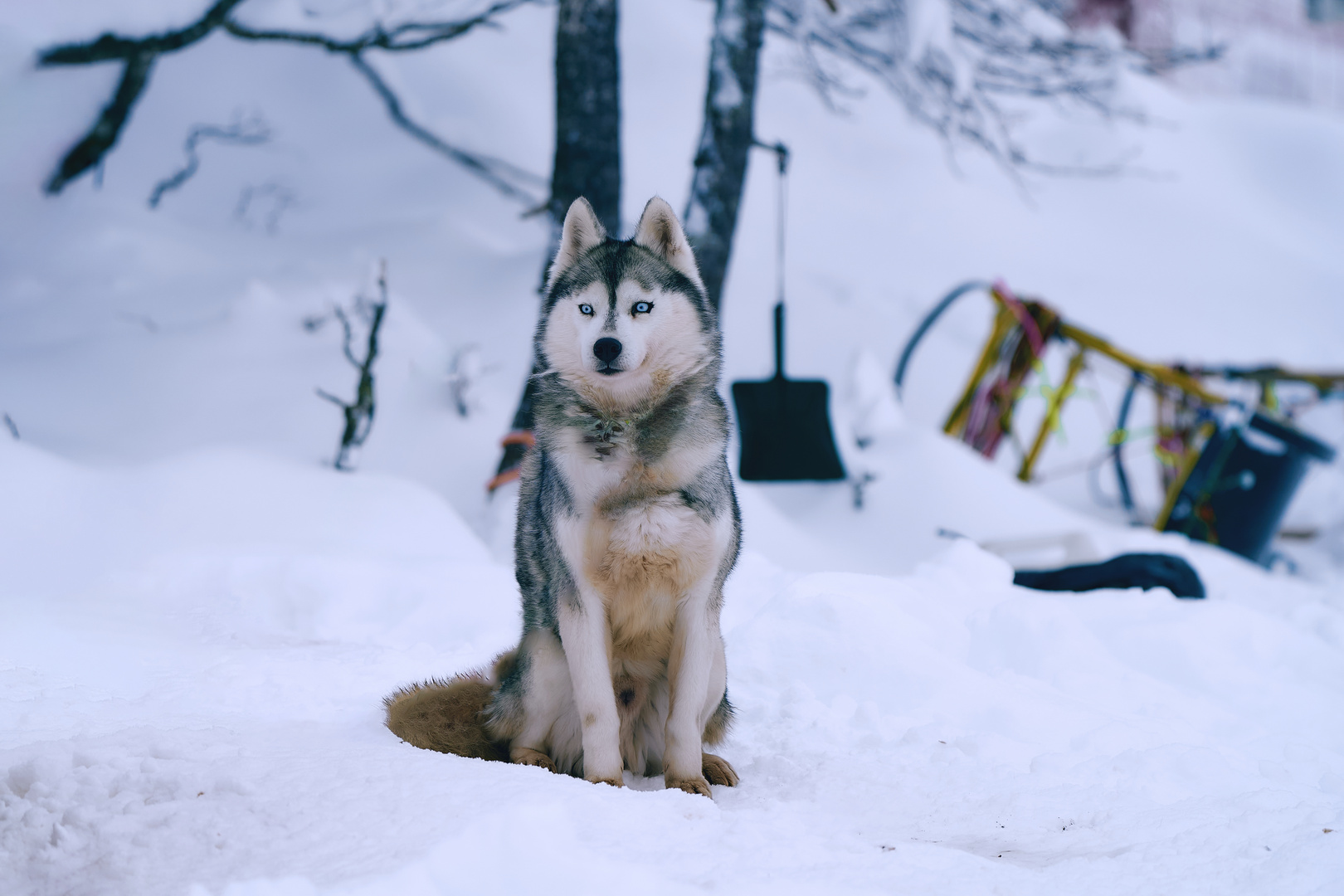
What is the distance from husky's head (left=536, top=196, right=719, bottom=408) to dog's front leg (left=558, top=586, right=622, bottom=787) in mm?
423

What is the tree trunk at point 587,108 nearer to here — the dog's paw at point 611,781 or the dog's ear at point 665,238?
the dog's ear at point 665,238

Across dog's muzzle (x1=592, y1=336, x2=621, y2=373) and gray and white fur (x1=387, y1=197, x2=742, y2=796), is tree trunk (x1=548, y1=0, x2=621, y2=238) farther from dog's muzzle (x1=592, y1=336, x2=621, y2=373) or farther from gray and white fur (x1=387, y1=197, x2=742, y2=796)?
dog's muzzle (x1=592, y1=336, x2=621, y2=373)

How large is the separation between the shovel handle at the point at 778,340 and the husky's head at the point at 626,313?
6.57 feet

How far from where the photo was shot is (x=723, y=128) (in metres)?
Result: 4.61

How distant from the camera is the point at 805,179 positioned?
8828mm

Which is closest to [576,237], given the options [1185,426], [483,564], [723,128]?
[483,564]

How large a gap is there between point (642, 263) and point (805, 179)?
24.3 feet

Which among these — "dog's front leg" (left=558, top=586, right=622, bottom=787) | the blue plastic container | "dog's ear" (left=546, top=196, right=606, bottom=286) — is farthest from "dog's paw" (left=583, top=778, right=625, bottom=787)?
the blue plastic container

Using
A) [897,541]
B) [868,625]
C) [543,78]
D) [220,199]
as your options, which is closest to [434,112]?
[543,78]

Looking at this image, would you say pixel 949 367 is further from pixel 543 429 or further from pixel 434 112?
pixel 543 429

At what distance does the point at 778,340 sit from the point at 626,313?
236cm

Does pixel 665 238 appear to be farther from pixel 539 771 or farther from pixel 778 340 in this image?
pixel 778 340

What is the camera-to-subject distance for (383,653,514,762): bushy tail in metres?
2.01

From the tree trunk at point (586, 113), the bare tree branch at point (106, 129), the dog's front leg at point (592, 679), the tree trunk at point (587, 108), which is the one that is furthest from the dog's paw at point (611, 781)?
the bare tree branch at point (106, 129)
